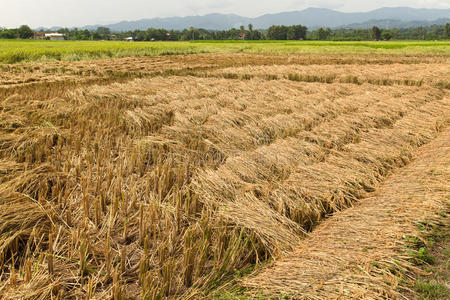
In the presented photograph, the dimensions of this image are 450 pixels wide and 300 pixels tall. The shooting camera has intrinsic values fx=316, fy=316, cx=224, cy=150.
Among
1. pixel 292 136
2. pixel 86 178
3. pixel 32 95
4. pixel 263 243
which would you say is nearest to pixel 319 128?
pixel 292 136

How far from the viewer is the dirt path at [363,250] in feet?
7.04

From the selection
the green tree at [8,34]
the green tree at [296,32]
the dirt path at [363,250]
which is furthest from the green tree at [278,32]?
the dirt path at [363,250]

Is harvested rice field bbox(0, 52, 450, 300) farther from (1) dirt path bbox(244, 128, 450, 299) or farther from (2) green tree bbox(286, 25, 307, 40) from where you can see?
(2) green tree bbox(286, 25, 307, 40)

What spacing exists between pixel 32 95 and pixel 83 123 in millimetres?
3553

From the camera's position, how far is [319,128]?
589 centimetres

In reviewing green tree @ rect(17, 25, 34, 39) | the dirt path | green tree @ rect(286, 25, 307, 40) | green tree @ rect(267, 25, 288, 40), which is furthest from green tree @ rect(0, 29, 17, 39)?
the dirt path

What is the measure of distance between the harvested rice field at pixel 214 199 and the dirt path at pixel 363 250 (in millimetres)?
13

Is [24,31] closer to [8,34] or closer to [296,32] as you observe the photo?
[8,34]

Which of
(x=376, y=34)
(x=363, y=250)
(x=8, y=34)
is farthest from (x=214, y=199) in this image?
(x=376, y=34)

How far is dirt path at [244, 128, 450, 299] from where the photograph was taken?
84.5 inches

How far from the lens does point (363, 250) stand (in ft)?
8.50

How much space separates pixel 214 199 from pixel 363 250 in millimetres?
1455

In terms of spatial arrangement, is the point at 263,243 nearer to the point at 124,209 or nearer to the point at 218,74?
the point at 124,209

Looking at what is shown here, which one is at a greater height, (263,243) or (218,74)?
(218,74)
